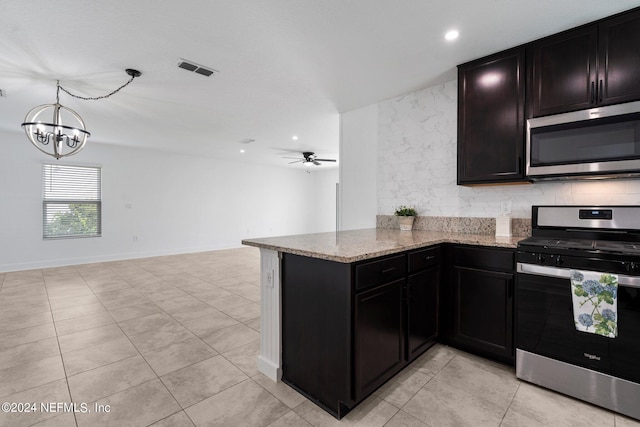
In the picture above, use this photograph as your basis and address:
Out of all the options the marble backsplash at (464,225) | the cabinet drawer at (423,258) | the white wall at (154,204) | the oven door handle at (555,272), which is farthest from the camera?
the white wall at (154,204)

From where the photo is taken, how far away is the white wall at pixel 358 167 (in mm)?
3680

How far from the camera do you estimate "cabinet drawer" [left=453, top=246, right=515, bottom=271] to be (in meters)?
2.10

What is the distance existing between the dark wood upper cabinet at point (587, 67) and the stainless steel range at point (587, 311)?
2.54ft

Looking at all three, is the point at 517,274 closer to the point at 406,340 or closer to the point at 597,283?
the point at 597,283

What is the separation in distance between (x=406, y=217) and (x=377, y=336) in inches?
62.1

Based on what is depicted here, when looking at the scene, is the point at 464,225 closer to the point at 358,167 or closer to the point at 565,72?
the point at 565,72

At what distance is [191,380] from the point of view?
204cm

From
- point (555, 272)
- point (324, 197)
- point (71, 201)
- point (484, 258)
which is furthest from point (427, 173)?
point (324, 197)

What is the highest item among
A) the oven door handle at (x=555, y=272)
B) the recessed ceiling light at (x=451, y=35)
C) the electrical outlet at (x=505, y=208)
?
the recessed ceiling light at (x=451, y=35)

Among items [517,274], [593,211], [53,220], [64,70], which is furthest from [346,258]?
[53,220]

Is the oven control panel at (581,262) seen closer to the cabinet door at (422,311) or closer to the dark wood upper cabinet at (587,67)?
the cabinet door at (422,311)

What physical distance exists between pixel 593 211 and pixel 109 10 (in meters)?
3.67

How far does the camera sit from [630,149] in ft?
6.10

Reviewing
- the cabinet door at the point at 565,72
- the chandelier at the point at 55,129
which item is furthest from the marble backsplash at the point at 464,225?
the chandelier at the point at 55,129
